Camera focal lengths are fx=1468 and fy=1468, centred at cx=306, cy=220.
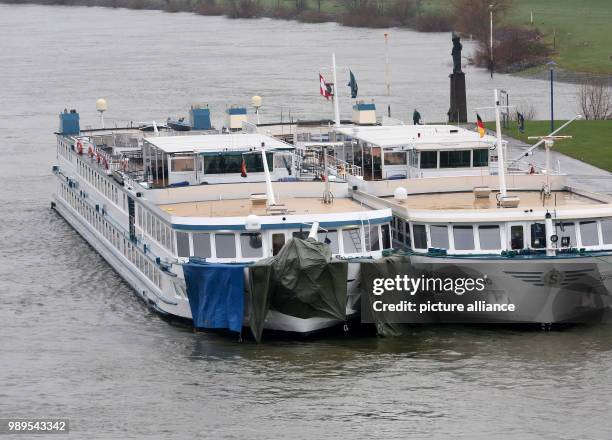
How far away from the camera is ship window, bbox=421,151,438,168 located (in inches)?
1850

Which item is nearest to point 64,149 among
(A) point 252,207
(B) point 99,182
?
(B) point 99,182

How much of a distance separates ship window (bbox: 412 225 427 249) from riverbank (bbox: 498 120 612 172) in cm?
2361

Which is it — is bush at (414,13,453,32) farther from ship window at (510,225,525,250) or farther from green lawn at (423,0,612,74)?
ship window at (510,225,525,250)

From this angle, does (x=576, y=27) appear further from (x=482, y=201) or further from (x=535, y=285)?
(x=535, y=285)

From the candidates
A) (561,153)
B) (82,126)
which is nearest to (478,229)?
(561,153)

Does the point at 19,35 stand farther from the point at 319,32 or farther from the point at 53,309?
the point at 53,309

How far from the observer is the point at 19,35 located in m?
162

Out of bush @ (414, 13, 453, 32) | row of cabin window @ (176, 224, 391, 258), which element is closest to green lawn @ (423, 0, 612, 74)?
bush @ (414, 13, 453, 32)

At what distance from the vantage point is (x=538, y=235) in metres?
39.5

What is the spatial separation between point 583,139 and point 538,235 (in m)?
32.2

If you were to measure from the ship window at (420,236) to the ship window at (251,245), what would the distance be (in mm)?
4654

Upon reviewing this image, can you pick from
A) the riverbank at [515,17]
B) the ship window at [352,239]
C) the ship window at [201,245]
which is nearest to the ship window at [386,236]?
the ship window at [352,239]

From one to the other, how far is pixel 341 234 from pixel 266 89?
61.8m

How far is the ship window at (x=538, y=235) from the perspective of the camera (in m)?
39.5
